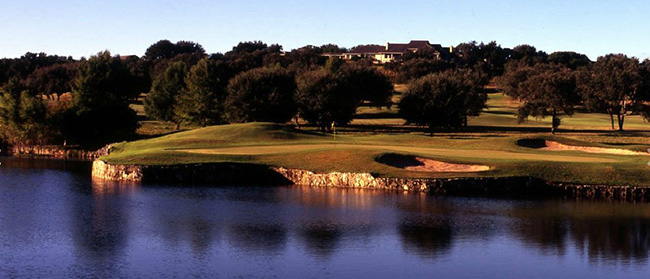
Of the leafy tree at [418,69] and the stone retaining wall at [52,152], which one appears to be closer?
the stone retaining wall at [52,152]

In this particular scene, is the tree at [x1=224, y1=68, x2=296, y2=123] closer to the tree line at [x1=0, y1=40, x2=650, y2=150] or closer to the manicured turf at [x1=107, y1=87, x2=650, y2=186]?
the tree line at [x1=0, y1=40, x2=650, y2=150]

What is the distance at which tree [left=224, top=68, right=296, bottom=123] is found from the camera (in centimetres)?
11500

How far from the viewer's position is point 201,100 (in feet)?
396

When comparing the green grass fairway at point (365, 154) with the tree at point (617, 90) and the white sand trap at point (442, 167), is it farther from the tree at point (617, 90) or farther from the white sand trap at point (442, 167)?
the tree at point (617, 90)

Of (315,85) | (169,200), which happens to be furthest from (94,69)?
(169,200)

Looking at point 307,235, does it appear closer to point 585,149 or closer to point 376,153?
point 376,153

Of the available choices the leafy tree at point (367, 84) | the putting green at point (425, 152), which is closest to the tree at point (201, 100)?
the leafy tree at point (367, 84)

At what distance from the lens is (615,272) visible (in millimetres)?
37406

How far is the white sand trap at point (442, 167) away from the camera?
64.0 metres

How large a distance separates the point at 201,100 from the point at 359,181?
61228 mm

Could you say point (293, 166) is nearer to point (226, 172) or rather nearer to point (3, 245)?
point (226, 172)

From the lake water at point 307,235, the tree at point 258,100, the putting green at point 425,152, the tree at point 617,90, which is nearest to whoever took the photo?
the lake water at point 307,235

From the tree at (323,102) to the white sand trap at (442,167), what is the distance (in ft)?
154

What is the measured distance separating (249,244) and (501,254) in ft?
44.4
